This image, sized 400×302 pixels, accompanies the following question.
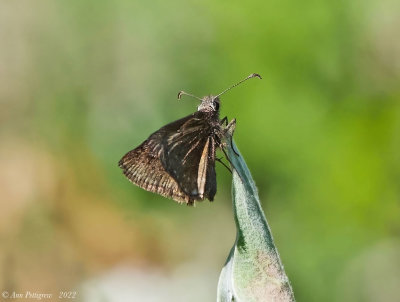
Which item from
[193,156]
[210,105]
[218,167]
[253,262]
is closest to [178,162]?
[193,156]

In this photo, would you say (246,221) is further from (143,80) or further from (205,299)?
(143,80)

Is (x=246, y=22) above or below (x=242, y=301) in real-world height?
above

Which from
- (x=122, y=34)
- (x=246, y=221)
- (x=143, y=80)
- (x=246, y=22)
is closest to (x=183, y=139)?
(x=246, y=221)

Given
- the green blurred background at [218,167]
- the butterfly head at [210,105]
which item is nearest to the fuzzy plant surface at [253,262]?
the butterfly head at [210,105]

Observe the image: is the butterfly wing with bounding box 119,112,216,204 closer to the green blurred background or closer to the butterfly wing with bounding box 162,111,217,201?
the butterfly wing with bounding box 162,111,217,201

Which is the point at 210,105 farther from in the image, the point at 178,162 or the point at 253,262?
the point at 253,262

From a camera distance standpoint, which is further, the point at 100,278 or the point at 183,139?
the point at 100,278

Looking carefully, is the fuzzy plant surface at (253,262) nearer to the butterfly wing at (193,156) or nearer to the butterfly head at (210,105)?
the butterfly wing at (193,156)
